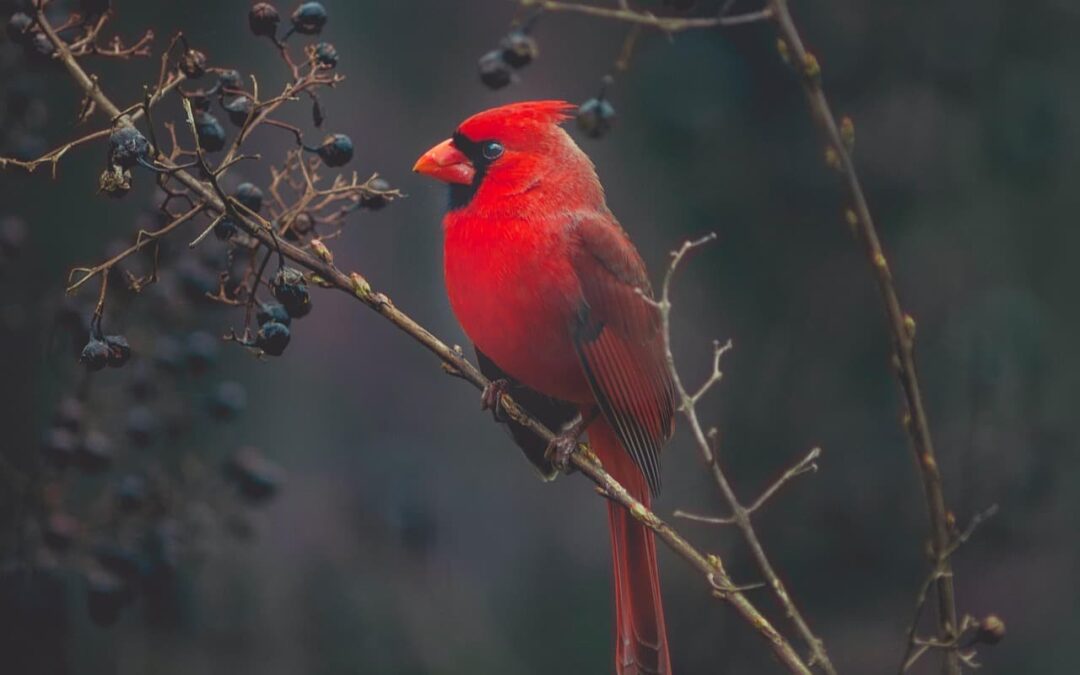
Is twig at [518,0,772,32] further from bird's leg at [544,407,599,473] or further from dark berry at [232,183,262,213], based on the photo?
bird's leg at [544,407,599,473]

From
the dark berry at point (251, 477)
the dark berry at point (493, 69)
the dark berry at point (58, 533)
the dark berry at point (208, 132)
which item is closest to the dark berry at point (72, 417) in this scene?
the dark berry at point (58, 533)

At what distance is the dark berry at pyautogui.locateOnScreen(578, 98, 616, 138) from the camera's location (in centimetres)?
112

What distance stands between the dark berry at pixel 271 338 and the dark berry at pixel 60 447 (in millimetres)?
516

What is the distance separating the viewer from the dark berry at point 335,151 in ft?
4.40

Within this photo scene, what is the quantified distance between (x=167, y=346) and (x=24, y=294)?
412 mm

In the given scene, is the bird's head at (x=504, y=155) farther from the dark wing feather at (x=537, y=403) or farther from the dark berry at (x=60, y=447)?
the dark berry at (x=60, y=447)

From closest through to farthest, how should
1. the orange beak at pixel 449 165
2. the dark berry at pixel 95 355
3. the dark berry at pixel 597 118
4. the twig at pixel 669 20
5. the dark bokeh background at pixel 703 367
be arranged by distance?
the twig at pixel 669 20 → the dark berry at pixel 597 118 → the dark berry at pixel 95 355 → the orange beak at pixel 449 165 → the dark bokeh background at pixel 703 367

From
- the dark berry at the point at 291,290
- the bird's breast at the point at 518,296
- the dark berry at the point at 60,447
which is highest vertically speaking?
the bird's breast at the point at 518,296

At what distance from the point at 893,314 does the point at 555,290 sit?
2.07 ft

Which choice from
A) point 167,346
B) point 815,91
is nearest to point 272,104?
point 815,91

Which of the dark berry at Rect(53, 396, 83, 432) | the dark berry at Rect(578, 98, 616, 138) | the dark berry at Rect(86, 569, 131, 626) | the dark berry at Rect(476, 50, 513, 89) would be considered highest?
the dark berry at Rect(476, 50, 513, 89)

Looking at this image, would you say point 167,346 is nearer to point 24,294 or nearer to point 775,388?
point 24,294

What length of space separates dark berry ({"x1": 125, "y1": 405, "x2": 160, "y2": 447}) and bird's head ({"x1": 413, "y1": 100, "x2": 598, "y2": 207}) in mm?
468

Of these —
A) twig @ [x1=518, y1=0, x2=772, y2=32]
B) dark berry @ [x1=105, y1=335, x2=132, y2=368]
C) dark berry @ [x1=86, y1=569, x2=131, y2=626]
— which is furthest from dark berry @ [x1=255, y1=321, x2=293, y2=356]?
dark berry @ [x1=86, y1=569, x2=131, y2=626]
